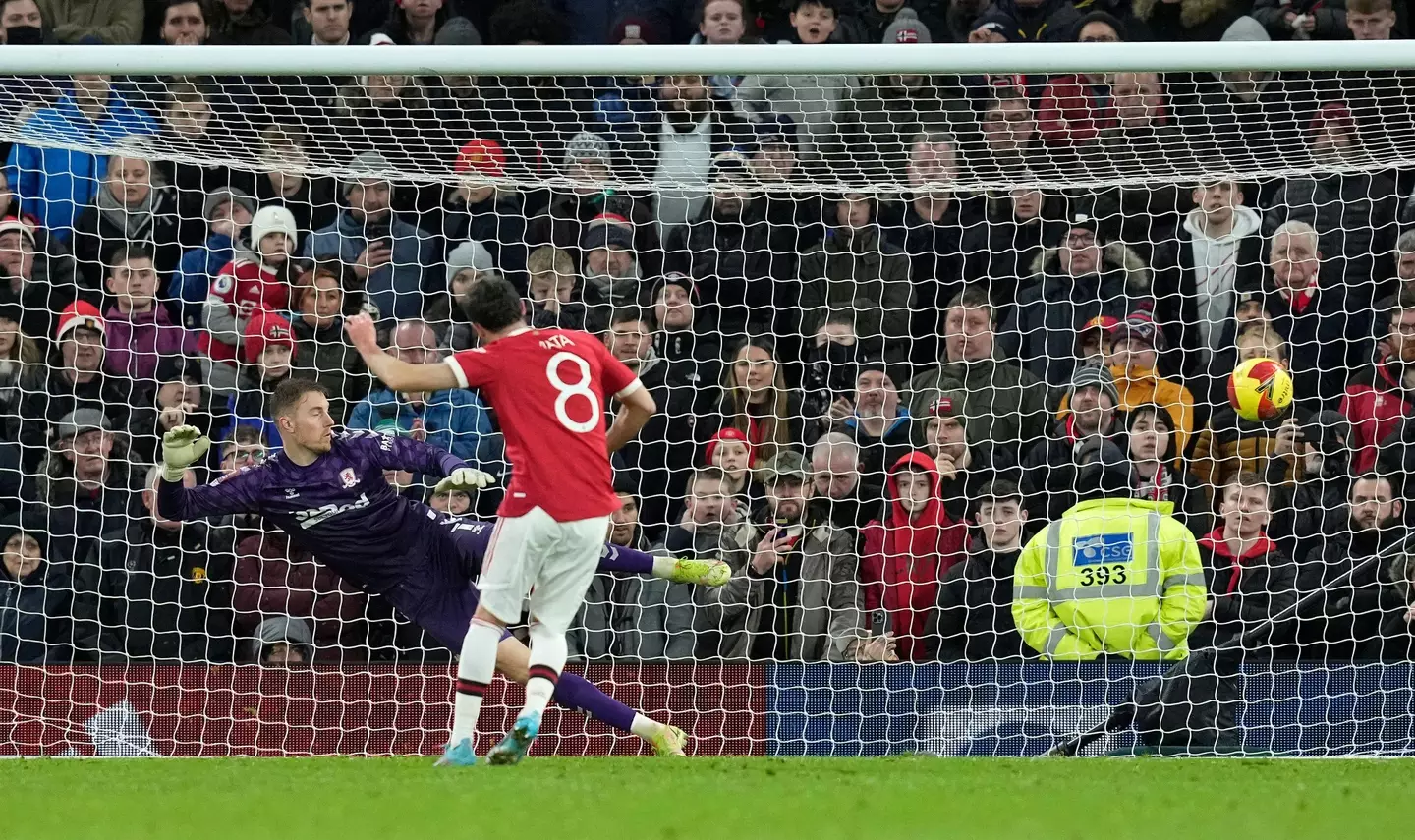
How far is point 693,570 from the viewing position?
25.3 ft

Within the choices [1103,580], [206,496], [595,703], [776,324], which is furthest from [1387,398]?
[206,496]

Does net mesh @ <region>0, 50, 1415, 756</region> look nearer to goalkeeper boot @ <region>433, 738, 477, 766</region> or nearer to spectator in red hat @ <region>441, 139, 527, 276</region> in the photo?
spectator in red hat @ <region>441, 139, 527, 276</region>

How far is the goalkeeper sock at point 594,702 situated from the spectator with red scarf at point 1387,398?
146 inches

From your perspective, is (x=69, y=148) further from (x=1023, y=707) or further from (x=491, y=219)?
(x=1023, y=707)

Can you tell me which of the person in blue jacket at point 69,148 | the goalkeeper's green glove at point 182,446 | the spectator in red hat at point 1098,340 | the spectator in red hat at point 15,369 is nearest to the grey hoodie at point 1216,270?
the spectator in red hat at point 1098,340

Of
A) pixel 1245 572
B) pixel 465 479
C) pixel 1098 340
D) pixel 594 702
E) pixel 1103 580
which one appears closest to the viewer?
pixel 465 479

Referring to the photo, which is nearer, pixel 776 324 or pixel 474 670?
pixel 474 670

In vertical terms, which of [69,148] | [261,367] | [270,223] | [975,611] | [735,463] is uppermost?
[69,148]

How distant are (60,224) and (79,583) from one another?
76.8 inches

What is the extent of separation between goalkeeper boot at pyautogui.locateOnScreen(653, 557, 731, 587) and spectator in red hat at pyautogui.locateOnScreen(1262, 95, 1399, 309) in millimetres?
3348

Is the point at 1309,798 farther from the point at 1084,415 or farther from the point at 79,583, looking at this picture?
the point at 79,583

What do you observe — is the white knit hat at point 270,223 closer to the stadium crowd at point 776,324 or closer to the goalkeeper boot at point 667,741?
the stadium crowd at point 776,324

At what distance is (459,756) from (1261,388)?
3727 mm

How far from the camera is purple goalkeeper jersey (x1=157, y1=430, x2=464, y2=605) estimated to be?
7.42 meters
